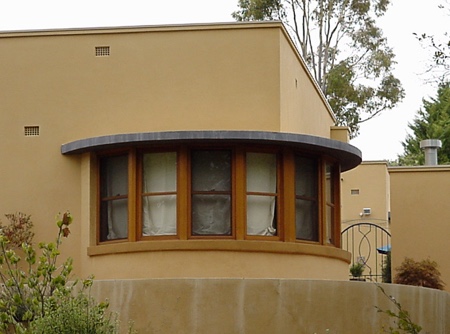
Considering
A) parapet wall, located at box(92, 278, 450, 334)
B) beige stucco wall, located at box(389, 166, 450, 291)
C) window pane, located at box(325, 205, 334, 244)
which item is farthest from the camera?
beige stucco wall, located at box(389, 166, 450, 291)

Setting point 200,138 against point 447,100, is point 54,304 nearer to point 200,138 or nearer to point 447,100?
point 200,138

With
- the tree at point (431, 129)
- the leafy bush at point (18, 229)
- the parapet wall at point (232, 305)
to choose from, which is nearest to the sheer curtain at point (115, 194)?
the leafy bush at point (18, 229)

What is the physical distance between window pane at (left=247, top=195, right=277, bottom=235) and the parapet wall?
8.33ft

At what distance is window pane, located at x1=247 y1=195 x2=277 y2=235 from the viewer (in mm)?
16641

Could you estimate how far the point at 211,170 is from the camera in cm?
1658

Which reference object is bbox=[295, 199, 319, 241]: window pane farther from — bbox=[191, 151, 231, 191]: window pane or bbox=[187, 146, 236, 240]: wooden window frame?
bbox=[191, 151, 231, 191]: window pane

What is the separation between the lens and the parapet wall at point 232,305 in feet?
45.2

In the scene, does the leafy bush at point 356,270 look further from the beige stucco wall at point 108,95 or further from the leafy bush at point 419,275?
the beige stucco wall at point 108,95

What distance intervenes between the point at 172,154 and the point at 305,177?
7.11 feet

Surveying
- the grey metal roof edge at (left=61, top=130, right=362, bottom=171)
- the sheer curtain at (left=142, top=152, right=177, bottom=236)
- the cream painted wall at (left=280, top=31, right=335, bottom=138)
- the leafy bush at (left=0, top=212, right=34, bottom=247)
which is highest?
the cream painted wall at (left=280, top=31, right=335, bottom=138)

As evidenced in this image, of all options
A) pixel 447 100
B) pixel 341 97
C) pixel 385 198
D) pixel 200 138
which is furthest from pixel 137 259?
pixel 447 100

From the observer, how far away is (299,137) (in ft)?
54.0

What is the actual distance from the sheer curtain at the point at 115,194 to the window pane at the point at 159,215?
1.09 feet

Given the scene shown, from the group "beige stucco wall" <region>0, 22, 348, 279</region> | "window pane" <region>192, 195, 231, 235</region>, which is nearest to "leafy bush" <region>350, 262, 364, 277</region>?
"beige stucco wall" <region>0, 22, 348, 279</region>
